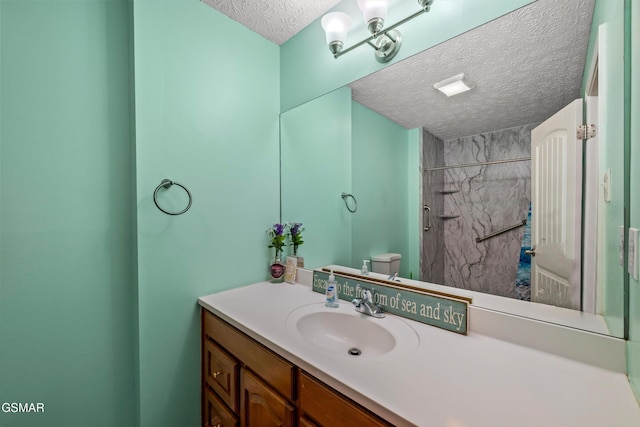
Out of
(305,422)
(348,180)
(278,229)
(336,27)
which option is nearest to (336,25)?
(336,27)

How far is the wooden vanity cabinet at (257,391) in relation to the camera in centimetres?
70

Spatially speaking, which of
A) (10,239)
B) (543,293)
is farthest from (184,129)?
(543,293)

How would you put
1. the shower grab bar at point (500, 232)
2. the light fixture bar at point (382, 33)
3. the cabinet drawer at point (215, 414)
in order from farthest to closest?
the cabinet drawer at point (215, 414)
the light fixture bar at point (382, 33)
the shower grab bar at point (500, 232)

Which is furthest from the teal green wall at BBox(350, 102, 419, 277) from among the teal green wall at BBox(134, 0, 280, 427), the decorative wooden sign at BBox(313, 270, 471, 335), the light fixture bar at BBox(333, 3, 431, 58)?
the teal green wall at BBox(134, 0, 280, 427)

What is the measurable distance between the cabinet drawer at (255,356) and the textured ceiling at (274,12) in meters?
1.56

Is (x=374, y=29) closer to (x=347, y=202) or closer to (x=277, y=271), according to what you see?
(x=347, y=202)

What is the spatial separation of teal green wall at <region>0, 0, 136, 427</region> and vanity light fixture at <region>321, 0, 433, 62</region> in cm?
97

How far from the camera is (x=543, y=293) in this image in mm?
861

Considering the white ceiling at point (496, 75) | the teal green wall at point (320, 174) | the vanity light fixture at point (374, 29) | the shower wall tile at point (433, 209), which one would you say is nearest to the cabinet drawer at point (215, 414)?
the teal green wall at point (320, 174)

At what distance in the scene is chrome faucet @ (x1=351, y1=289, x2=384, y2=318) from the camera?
1.08 metres

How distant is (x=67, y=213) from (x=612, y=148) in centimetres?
187

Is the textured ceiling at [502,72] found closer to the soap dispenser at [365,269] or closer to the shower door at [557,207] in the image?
the shower door at [557,207]

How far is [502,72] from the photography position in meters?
0.93
